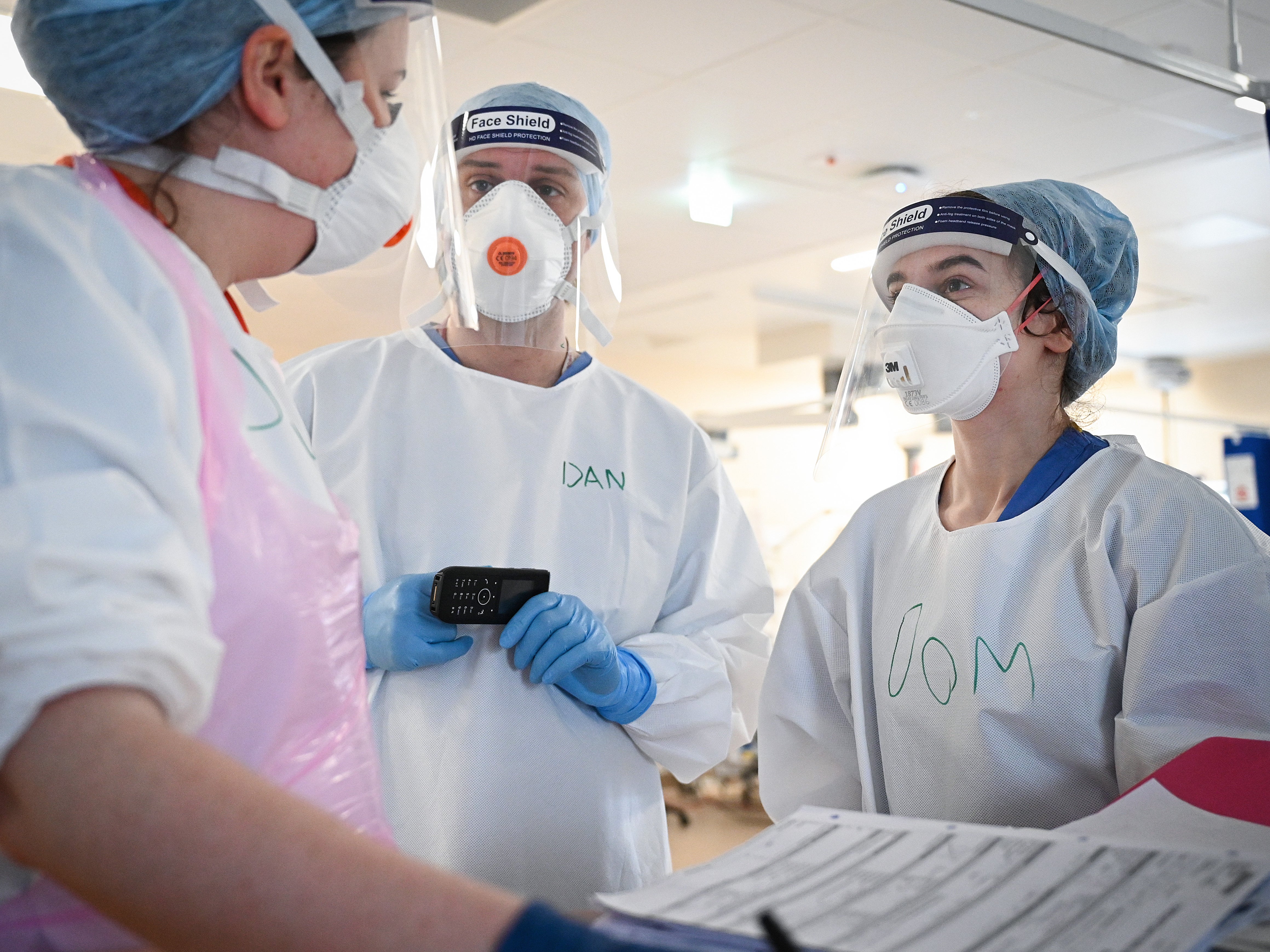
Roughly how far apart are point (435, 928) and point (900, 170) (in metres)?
4.30

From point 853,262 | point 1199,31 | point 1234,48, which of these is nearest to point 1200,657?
point 1234,48

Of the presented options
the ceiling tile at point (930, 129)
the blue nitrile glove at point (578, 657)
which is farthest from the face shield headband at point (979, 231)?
the ceiling tile at point (930, 129)

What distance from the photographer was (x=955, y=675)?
1319mm

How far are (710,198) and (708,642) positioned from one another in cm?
345

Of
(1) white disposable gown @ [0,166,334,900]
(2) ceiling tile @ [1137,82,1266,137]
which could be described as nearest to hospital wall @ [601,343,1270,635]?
(2) ceiling tile @ [1137,82,1266,137]

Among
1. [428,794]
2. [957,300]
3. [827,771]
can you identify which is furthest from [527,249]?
[827,771]

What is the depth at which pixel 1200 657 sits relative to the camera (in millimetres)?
1115

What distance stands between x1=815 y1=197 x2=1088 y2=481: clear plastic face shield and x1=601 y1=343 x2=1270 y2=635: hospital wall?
6831 mm

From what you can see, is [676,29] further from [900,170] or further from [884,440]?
[884,440]

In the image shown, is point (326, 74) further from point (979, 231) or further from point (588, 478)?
point (979, 231)

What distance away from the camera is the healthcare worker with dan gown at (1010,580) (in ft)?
3.73

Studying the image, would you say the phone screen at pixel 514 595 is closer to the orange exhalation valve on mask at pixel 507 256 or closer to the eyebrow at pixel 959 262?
the orange exhalation valve on mask at pixel 507 256

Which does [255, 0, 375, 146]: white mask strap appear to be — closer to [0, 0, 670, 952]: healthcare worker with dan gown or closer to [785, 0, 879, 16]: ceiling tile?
[0, 0, 670, 952]: healthcare worker with dan gown

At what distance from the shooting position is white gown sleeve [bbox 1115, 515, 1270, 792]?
109 cm
